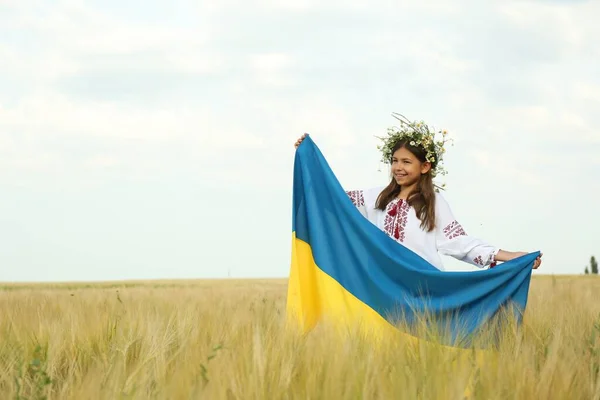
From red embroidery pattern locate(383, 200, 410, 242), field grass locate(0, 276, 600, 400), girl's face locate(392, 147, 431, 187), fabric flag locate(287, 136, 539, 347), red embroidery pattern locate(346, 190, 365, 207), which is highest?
girl's face locate(392, 147, 431, 187)

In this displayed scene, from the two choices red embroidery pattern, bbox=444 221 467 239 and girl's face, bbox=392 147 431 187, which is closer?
red embroidery pattern, bbox=444 221 467 239

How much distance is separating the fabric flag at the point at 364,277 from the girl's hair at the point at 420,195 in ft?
0.82

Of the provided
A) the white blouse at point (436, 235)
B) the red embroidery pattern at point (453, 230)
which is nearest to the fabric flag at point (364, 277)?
the white blouse at point (436, 235)

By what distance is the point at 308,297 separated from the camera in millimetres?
4434

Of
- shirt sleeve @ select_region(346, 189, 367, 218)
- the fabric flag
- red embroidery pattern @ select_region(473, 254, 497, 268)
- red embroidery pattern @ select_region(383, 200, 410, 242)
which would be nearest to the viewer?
the fabric flag

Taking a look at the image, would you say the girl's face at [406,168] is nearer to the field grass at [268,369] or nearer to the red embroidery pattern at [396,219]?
the red embroidery pattern at [396,219]

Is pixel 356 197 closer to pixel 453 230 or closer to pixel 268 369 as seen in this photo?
pixel 453 230

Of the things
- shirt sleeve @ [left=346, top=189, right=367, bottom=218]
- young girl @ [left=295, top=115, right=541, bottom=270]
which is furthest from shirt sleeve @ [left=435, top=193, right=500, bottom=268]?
shirt sleeve @ [left=346, top=189, right=367, bottom=218]

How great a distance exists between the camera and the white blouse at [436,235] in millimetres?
4355

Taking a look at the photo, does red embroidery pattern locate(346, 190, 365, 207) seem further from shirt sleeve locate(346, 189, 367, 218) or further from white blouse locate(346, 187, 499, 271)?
white blouse locate(346, 187, 499, 271)

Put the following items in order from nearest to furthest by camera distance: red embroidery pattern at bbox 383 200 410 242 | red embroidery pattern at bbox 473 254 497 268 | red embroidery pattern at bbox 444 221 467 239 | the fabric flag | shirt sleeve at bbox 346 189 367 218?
the fabric flag < red embroidery pattern at bbox 473 254 497 268 < red embroidery pattern at bbox 444 221 467 239 < red embroidery pattern at bbox 383 200 410 242 < shirt sleeve at bbox 346 189 367 218

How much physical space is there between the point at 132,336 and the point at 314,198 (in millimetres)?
1646

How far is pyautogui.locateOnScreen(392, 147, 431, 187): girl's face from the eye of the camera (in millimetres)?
4582

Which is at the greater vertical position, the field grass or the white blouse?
the white blouse
